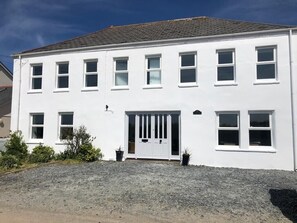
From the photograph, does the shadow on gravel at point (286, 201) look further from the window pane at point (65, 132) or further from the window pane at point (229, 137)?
the window pane at point (65, 132)

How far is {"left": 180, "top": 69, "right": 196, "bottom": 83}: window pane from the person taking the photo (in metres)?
14.9

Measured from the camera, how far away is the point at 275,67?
1367 centimetres

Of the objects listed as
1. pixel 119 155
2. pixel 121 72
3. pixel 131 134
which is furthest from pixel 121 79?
pixel 119 155

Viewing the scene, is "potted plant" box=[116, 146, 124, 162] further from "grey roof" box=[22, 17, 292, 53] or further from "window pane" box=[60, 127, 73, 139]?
"grey roof" box=[22, 17, 292, 53]

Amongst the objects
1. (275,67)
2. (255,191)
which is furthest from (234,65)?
(255,191)

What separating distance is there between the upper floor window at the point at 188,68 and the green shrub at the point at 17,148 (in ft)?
31.8

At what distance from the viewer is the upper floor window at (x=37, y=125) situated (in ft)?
56.7

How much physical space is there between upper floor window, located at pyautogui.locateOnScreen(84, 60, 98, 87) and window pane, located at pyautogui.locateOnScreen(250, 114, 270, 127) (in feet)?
28.7

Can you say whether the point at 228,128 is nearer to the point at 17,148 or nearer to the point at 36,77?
the point at 17,148

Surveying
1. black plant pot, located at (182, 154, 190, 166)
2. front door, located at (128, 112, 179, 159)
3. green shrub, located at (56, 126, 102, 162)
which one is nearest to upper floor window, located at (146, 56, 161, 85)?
front door, located at (128, 112, 179, 159)

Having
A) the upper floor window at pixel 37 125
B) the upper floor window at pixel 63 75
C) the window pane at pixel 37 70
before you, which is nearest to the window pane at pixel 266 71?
the upper floor window at pixel 63 75

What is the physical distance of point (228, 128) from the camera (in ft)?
45.9

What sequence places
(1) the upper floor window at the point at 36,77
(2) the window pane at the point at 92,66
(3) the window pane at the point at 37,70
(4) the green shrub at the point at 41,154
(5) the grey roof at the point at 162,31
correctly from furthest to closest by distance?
(3) the window pane at the point at 37,70 < (1) the upper floor window at the point at 36,77 < (2) the window pane at the point at 92,66 < (4) the green shrub at the point at 41,154 < (5) the grey roof at the point at 162,31

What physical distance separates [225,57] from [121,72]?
5.69 metres
